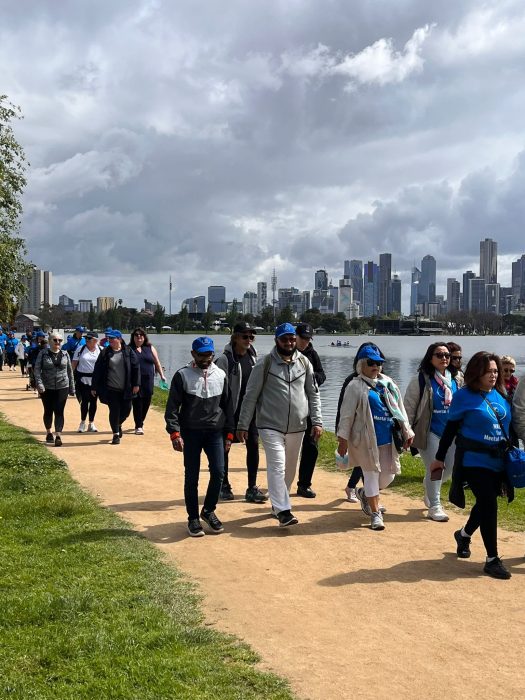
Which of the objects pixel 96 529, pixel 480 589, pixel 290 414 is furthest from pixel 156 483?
pixel 480 589

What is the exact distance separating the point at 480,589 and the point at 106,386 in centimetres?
817

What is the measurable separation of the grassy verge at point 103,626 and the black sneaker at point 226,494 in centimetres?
145

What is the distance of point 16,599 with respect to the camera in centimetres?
502

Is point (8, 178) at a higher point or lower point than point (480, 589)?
higher

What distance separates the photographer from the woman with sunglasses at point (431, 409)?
7516 mm

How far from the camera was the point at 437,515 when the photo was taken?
744cm

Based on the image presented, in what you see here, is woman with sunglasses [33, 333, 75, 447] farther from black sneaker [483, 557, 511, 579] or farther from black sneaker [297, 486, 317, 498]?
black sneaker [483, 557, 511, 579]

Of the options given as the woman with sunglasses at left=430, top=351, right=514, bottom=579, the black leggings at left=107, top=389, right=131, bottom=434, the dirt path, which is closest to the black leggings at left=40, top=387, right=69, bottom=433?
the black leggings at left=107, top=389, right=131, bottom=434

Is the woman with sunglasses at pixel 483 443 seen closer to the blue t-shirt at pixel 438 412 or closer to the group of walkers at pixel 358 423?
the group of walkers at pixel 358 423

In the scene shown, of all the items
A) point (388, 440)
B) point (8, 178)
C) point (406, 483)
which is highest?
point (8, 178)

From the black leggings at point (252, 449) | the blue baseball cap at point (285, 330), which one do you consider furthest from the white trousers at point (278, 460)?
the blue baseball cap at point (285, 330)

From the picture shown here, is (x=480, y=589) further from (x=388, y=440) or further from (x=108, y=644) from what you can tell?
(x=108, y=644)

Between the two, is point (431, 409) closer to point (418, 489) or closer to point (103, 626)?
point (418, 489)

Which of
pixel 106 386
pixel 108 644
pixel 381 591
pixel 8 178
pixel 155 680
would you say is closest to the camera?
pixel 155 680
